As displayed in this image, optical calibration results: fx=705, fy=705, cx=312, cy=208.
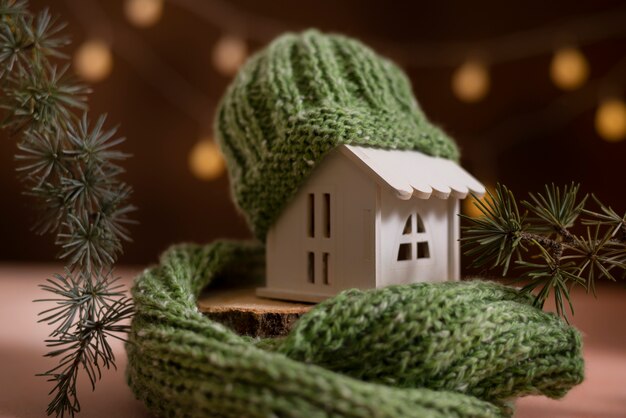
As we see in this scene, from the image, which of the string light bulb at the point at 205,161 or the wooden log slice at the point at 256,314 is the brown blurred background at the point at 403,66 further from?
the wooden log slice at the point at 256,314

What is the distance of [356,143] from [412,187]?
93 millimetres

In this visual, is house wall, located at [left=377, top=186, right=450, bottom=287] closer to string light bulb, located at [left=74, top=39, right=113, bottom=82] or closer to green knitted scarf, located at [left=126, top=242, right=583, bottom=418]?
green knitted scarf, located at [left=126, top=242, right=583, bottom=418]

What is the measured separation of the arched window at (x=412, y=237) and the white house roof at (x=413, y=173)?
46 mm

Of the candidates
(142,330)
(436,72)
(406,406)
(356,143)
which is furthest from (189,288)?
(436,72)

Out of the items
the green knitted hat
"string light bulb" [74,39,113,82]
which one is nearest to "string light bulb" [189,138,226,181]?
"string light bulb" [74,39,113,82]

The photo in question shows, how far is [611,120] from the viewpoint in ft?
5.06

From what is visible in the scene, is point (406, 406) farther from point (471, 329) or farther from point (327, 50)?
point (327, 50)

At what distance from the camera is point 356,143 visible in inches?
34.3

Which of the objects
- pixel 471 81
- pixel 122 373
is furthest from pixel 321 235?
pixel 471 81

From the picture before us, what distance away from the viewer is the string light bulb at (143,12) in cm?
181

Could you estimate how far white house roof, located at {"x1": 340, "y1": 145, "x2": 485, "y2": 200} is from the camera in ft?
2.71

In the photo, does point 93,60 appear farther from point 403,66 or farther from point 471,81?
point 471,81

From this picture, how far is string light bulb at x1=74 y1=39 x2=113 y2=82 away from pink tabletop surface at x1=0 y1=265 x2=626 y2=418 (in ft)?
1.93

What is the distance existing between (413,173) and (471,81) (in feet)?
2.78
